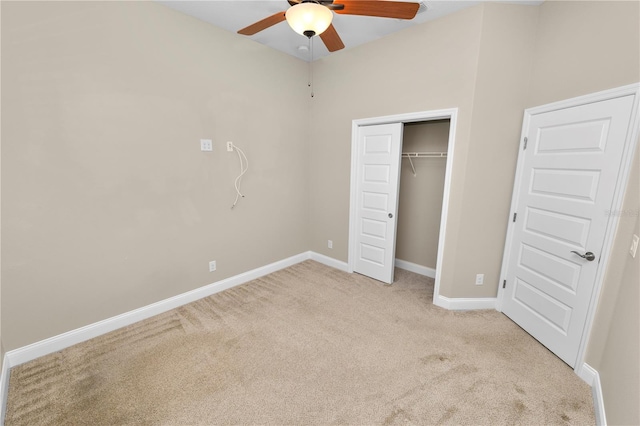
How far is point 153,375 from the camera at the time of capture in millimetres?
1984

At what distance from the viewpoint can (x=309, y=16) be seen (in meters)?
1.60

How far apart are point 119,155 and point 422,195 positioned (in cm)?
350

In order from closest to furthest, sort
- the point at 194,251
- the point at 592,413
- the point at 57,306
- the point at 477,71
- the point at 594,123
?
the point at 592,413, the point at 594,123, the point at 57,306, the point at 477,71, the point at 194,251

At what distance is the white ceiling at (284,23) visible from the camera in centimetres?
244

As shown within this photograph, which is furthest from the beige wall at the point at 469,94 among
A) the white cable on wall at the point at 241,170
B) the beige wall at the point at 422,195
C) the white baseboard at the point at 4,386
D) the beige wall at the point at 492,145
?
the white baseboard at the point at 4,386

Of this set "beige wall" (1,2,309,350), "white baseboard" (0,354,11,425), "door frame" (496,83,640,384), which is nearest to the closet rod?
"door frame" (496,83,640,384)

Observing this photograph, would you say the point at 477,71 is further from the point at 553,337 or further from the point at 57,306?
the point at 57,306

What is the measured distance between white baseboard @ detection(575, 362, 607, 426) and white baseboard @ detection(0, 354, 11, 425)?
360 cm

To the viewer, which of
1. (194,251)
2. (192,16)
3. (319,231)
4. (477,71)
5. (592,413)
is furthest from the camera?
(319,231)

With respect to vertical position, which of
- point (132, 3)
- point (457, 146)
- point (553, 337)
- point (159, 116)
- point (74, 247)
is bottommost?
point (553, 337)

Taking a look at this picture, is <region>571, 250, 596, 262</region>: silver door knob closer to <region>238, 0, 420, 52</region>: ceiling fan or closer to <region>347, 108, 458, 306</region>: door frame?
<region>347, 108, 458, 306</region>: door frame

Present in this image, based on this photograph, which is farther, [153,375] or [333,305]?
[333,305]

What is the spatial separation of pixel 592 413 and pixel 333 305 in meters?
2.05

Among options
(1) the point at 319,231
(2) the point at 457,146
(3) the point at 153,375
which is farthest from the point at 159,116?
(2) the point at 457,146
